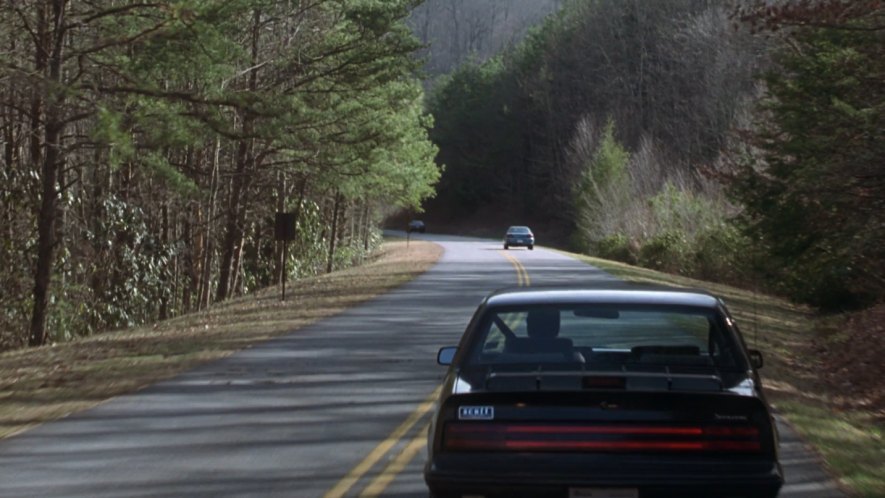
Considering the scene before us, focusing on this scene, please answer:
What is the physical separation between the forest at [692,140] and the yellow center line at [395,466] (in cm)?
734

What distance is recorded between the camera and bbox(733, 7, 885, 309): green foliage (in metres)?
17.1

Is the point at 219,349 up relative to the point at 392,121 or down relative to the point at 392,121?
down

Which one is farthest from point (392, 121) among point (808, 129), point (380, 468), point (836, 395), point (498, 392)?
point (498, 392)

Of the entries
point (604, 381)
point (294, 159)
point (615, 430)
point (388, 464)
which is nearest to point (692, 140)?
point (294, 159)

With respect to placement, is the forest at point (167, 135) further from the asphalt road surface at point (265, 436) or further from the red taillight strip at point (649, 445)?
the red taillight strip at point (649, 445)

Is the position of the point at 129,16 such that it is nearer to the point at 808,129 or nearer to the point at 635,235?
the point at 808,129

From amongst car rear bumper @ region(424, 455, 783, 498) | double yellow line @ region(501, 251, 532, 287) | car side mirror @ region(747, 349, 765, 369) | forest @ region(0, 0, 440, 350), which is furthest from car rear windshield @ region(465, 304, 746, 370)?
double yellow line @ region(501, 251, 532, 287)

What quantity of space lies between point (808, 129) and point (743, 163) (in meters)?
9.34

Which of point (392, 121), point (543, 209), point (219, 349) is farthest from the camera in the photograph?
point (543, 209)

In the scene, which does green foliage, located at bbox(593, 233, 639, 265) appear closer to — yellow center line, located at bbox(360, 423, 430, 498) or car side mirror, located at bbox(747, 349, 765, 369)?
yellow center line, located at bbox(360, 423, 430, 498)

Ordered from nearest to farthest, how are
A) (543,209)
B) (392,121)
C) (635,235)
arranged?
(392,121), (635,235), (543,209)

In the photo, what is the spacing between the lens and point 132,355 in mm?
18297

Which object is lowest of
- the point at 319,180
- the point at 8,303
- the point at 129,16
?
the point at 8,303

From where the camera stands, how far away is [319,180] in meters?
34.8
